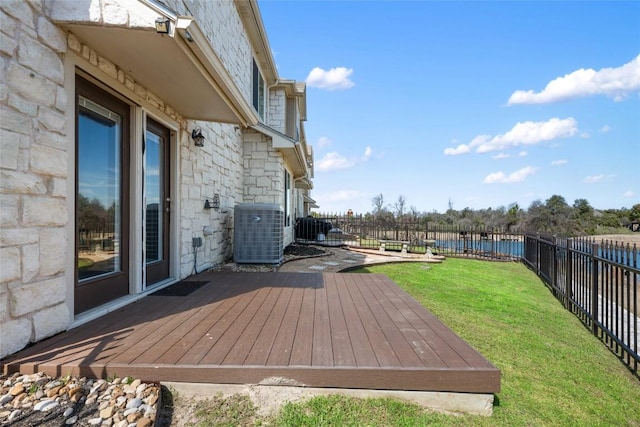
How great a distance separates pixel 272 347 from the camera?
2.20m

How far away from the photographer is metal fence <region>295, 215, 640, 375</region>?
134 inches

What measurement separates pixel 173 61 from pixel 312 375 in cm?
302

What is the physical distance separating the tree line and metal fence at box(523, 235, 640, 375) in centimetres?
1162

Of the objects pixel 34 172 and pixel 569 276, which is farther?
pixel 569 276

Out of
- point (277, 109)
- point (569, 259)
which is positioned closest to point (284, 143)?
point (277, 109)

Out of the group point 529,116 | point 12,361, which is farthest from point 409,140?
point 12,361

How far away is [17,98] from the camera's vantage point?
2045 mm

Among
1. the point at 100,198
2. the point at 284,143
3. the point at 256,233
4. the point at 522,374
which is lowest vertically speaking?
the point at 522,374

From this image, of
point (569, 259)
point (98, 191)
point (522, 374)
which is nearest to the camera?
point (522, 374)

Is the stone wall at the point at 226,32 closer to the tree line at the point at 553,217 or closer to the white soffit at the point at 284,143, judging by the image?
the white soffit at the point at 284,143

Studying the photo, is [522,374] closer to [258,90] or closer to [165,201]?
[165,201]

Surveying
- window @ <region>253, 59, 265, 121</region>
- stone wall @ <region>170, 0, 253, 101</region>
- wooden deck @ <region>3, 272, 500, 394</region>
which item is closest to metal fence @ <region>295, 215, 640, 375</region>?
wooden deck @ <region>3, 272, 500, 394</region>

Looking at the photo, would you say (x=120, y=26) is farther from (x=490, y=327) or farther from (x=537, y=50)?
(x=537, y=50)

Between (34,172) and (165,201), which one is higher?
(34,172)
